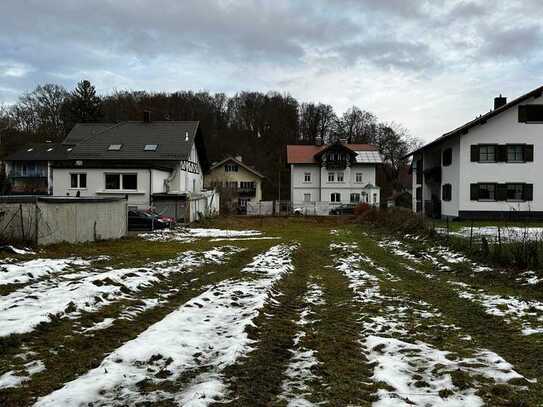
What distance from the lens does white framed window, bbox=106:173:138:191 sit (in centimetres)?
3450

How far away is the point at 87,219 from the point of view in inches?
763

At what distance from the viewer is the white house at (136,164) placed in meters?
34.3

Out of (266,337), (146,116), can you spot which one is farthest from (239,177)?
(266,337)

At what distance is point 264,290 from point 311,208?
149ft

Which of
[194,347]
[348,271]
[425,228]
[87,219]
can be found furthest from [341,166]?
[194,347]

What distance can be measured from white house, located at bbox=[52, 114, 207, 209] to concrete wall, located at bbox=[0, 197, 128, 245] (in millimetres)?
12773

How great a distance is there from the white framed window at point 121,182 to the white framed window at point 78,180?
198 cm

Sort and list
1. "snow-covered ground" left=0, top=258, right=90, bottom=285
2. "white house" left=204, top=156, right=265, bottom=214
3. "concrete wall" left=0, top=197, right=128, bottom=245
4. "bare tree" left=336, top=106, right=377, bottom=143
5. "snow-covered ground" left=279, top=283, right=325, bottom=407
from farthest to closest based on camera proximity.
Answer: "bare tree" left=336, top=106, right=377, bottom=143, "white house" left=204, top=156, right=265, bottom=214, "concrete wall" left=0, top=197, right=128, bottom=245, "snow-covered ground" left=0, top=258, right=90, bottom=285, "snow-covered ground" left=279, top=283, right=325, bottom=407

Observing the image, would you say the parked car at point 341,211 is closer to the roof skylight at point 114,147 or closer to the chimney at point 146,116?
the chimney at point 146,116

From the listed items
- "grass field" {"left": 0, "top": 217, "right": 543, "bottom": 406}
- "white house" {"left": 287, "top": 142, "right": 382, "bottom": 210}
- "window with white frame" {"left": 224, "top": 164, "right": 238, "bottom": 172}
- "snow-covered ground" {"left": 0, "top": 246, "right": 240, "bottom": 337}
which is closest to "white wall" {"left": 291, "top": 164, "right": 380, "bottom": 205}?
"white house" {"left": 287, "top": 142, "right": 382, "bottom": 210}

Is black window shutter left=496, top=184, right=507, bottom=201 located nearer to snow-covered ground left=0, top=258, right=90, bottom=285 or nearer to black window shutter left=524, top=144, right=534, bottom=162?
black window shutter left=524, top=144, right=534, bottom=162

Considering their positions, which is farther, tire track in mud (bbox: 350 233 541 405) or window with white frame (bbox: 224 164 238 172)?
window with white frame (bbox: 224 164 238 172)

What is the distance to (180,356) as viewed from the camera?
5211 mm

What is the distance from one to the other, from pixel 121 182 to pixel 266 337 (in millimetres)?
30899
